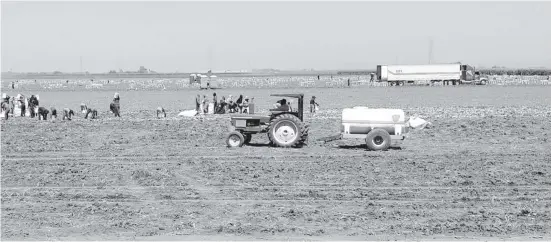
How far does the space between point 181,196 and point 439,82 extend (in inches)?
2601

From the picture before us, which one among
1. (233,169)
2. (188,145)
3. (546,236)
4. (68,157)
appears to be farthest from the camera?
(188,145)

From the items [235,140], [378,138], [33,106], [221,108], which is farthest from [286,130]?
[33,106]

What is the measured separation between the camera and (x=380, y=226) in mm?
10078

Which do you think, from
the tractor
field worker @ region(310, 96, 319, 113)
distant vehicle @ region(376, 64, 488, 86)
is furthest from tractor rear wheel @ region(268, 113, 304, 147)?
distant vehicle @ region(376, 64, 488, 86)

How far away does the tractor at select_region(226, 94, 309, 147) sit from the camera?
1805 centimetres

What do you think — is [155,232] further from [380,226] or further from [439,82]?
[439,82]

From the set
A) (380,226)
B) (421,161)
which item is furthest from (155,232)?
(421,161)

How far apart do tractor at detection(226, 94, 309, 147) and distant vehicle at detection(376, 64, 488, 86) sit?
54.3 meters

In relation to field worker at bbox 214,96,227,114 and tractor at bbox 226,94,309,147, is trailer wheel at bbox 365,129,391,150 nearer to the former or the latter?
tractor at bbox 226,94,309,147

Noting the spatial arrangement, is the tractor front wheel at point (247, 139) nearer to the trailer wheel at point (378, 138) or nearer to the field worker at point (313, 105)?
the trailer wheel at point (378, 138)

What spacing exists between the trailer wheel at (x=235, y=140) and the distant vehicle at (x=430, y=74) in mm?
54475

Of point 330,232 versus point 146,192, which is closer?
point 330,232

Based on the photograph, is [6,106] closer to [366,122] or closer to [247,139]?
[247,139]

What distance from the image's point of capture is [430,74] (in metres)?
73.3
